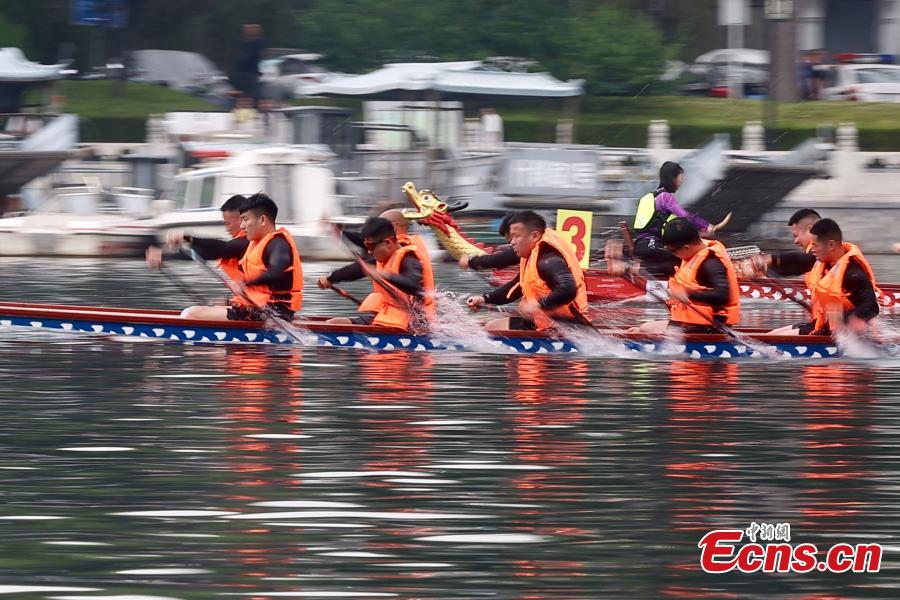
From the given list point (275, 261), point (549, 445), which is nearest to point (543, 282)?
point (275, 261)

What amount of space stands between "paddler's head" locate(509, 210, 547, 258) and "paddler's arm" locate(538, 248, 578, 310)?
0.47 feet

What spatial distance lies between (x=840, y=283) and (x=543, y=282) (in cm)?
224

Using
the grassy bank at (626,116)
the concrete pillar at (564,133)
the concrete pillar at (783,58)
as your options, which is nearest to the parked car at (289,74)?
the grassy bank at (626,116)

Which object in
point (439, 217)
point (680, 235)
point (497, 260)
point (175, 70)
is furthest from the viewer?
point (175, 70)

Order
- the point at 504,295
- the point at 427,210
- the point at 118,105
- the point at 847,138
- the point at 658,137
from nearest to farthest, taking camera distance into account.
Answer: the point at 504,295
the point at 427,210
the point at 847,138
the point at 658,137
the point at 118,105

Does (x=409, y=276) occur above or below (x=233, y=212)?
below

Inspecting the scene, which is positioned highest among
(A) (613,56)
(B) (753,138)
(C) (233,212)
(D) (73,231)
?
(C) (233,212)

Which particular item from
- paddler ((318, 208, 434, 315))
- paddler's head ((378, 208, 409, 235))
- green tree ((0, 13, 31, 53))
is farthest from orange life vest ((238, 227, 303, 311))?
green tree ((0, 13, 31, 53))

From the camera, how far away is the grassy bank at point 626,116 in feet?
113

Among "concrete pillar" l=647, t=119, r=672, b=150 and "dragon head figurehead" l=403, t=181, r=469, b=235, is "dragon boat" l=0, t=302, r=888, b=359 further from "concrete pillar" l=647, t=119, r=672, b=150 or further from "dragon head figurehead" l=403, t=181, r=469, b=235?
"concrete pillar" l=647, t=119, r=672, b=150

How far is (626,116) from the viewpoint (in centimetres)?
3903

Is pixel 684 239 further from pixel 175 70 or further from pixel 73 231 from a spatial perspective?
pixel 175 70

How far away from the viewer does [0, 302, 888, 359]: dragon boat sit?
1551 cm

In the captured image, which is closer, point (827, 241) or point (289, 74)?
point (827, 241)
